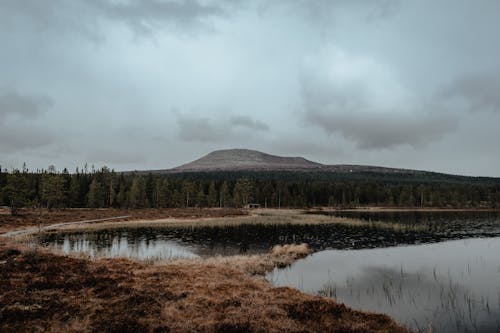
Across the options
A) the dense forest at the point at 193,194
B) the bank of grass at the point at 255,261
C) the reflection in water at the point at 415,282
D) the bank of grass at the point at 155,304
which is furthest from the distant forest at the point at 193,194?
the reflection in water at the point at 415,282

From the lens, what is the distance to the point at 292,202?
164500 mm

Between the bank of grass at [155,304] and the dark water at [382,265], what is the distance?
453cm

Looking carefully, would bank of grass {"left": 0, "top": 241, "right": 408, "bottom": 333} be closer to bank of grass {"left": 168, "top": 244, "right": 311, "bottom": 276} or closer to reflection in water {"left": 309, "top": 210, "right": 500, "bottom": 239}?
bank of grass {"left": 168, "top": 244, "right": 311, "bottom": 276}

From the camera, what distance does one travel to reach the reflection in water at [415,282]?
18.0m

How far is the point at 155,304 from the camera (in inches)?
634

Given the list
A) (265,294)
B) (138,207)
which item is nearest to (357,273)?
(265,294)

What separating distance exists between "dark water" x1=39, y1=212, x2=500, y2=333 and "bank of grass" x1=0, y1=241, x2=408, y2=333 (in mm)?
4531

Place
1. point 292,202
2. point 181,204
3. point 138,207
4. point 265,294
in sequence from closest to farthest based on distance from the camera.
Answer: point 265,294
point 138,207
point 181,204
point 292,202

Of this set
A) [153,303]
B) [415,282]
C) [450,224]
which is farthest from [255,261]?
[450,224]

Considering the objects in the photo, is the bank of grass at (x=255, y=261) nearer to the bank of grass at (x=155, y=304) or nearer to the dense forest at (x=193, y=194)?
the bank of grass at (x=155, y=304)

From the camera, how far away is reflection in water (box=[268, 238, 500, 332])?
18.0 meters

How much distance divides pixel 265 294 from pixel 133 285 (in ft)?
24.7

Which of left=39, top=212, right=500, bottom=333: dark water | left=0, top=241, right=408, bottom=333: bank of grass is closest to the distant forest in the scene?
left=39, top=212, right=500, bottom=333: dark water

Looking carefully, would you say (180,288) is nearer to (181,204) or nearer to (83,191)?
(181,204)
